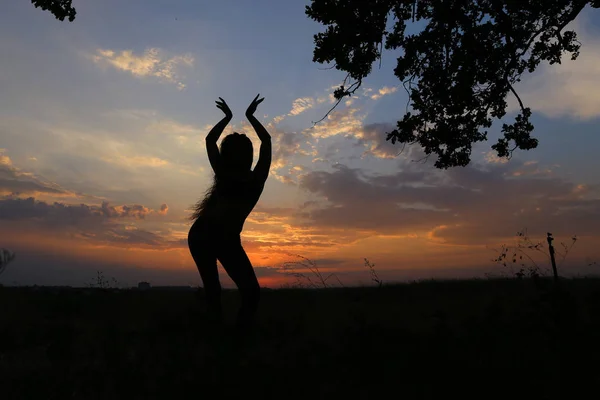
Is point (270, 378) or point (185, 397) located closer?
point (185, 397)

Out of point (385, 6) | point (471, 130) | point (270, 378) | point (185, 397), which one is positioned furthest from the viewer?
point (471, 130)

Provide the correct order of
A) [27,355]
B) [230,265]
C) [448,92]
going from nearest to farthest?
[27,355] → [230,265] → [448,92]

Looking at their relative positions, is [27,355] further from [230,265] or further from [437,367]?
[437,367]

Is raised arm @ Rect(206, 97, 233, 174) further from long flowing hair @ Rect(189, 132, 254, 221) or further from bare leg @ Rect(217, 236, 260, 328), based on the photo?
bare leg @ Rect(217, 236, 260, 328)

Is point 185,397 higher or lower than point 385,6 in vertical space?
lower

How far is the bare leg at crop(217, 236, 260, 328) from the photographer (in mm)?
5734

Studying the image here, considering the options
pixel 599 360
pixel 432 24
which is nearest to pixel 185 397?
pixel 599 360

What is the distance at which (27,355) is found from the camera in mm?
5410

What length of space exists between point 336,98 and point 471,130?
11.7 feet

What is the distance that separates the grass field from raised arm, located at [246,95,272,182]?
212cm

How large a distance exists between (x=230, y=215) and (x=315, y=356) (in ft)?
6.64

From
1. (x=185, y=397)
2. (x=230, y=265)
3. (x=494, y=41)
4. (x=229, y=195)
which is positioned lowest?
(x=185, y=397)

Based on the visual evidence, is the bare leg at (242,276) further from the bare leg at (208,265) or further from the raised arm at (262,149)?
the raised arm at (262,149)

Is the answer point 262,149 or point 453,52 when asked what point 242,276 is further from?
point 453,52
